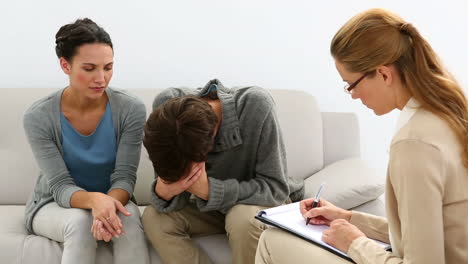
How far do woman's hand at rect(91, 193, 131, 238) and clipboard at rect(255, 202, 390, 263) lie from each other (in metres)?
0.48

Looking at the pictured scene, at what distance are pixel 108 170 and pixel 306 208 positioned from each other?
78 centimetres

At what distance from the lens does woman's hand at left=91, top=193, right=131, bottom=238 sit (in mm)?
1724

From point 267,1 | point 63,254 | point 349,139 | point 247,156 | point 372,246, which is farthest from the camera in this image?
point 267,1

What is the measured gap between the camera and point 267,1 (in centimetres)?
262

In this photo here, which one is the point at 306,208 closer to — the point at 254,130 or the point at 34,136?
the point at 254,130

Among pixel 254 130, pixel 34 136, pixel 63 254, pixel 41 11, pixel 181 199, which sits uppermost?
pixel 41 11

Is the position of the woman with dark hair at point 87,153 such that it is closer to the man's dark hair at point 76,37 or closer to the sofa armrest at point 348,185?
the man's dark hair at point 76,37

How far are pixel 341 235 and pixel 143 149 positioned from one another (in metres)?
1.17

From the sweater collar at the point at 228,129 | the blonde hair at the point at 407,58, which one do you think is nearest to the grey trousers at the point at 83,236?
the sweater collar at the point at 228,129

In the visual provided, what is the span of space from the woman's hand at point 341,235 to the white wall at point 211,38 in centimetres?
141

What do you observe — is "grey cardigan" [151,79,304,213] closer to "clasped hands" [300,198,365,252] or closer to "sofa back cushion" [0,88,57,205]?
"clasped hands" [300,198,365,252]

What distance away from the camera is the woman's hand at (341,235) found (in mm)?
1310

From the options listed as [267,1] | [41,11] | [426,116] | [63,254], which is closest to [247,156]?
[63,254]

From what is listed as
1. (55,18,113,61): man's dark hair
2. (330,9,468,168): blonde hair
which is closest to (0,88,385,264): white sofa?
(55,18,113,61): man's dark hair
